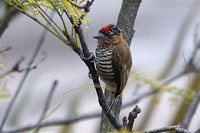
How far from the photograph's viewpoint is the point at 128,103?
2.70 meters

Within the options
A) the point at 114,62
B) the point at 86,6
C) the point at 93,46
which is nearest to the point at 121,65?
the point at 114,62

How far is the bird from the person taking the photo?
178 cm

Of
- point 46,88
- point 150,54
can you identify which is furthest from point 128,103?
point 150,54

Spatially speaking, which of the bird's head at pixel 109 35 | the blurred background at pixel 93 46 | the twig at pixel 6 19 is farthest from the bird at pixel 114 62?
the blurred background at pixel 93 46

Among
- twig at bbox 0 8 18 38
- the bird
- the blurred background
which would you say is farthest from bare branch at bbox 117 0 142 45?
the blurred background

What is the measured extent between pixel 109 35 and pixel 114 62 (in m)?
0.13

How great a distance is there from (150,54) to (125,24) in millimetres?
4346

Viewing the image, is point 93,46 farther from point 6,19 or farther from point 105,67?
point 105,67

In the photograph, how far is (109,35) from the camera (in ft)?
6.24

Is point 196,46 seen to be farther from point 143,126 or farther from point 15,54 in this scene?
point 15,54

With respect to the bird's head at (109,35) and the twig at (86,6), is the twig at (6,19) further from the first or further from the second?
the twig at (86,6)

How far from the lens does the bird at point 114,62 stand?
1.78 meters

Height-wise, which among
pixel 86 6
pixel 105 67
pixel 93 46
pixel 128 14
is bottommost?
pixel 93 46

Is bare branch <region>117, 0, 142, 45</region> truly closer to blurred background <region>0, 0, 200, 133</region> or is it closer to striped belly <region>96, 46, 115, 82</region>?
striped belly <region>96, 46, 115, 82</region>
